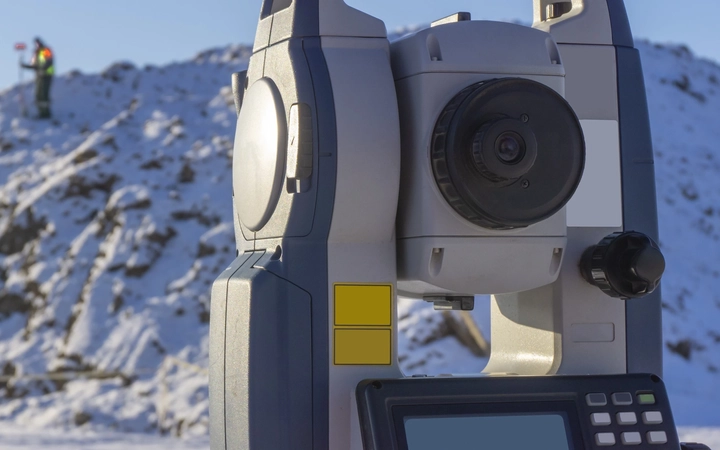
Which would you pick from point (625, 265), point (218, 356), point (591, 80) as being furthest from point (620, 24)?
point (218, 356)

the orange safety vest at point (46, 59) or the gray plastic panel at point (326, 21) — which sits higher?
the orange safety vest at point (46, 59)

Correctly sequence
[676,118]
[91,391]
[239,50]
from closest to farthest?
[91,391] < [676,118] < [239,50]

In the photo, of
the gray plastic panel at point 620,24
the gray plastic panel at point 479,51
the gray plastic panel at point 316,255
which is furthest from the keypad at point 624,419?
the gray plastic panel at point 620,24

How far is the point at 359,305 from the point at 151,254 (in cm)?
1488

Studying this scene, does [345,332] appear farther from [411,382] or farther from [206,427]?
[206,427]

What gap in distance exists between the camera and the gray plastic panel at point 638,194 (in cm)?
172

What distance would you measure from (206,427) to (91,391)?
3.29 m

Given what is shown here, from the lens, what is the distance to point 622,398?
5.14ft

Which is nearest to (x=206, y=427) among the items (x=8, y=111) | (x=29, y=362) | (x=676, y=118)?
(x=29, y=362)

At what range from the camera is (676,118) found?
18672 millimetres

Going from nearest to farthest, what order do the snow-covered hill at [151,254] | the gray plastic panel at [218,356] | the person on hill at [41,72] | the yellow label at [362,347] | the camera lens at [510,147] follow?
the camera lens at [510,147]
the yellow label at [362,347]
the gray plastic panel at [218,356]
the snow-covered hill at [151,254]
the person on hill at [41,72]

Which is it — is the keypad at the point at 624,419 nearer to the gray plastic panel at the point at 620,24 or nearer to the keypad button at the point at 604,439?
the keypad button at the point at 604,439

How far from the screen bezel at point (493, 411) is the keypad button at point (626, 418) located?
0.07 metres

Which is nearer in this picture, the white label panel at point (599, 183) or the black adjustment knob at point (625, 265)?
the black adjustment knob at point (625, 265)
